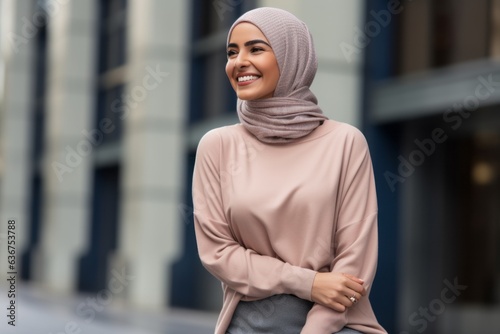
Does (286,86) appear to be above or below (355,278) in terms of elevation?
above

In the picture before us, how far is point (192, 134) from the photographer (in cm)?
1617

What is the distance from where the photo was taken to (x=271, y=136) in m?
2.59

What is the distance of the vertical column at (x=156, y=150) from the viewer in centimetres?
1603

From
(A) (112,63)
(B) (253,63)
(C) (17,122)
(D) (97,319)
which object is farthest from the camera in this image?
(C) (17,122)

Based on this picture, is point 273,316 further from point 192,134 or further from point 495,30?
point 192,134

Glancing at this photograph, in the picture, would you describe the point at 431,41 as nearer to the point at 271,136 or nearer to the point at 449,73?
the point at 449,73

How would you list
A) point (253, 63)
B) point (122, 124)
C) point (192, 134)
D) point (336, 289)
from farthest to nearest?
point (122, 124) → point (192, 134) → point (253, 63) → point (336, 289)

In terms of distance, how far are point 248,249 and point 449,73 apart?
8.04 m

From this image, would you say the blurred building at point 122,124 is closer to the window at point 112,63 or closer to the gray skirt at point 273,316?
the window at point 112,63

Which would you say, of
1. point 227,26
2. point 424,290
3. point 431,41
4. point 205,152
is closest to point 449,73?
point 431,41

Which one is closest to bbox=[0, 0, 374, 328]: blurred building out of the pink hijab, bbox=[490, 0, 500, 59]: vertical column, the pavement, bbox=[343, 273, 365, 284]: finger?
the pavement

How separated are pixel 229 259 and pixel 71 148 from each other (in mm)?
19935

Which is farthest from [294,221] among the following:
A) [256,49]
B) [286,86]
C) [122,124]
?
[122,124]

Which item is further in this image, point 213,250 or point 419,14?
point 419,14
